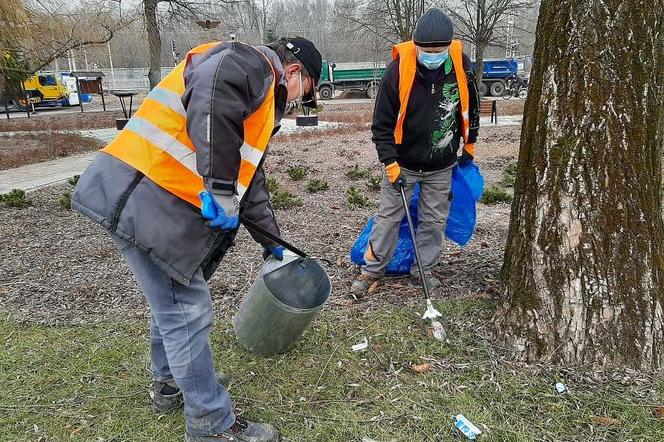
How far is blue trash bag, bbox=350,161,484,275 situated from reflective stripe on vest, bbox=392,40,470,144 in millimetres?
371

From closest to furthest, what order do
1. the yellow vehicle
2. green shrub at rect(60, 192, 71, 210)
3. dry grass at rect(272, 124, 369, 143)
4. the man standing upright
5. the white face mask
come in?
the white face mask, the man standing upright, green shrub at rect(60, 192, 71, 210), dry grass at rect(272, 124, 369, 143), the yellow vehicle

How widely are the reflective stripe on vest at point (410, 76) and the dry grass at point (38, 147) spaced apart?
31.4 ft

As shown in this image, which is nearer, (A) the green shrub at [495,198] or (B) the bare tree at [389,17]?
(A) the green shrub at [495,198]

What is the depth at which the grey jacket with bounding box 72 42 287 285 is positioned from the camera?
1.82m

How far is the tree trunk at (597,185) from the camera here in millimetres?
2373

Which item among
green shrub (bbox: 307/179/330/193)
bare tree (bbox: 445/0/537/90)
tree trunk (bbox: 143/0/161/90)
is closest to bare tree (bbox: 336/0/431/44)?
bare tree (bbox: 445/0/537/90)

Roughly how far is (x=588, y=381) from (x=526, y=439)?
48 centimetres

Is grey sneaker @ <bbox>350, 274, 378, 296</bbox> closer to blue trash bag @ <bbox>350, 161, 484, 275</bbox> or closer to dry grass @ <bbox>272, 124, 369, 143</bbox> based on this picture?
blue trash bag @ <bbox>350, 161, 484, 275</bbox>

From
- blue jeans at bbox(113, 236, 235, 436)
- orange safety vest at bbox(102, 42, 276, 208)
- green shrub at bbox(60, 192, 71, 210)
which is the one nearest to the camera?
orange safety vest at bbox(102, 42, 276, 208)

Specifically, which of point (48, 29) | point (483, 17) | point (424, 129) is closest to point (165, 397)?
point (424, 129)

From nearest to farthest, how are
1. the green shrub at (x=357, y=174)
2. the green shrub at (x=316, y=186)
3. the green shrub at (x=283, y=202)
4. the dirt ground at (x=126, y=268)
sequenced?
1. the dirt ground at (x=126, y=268)
2. the green shrub at (x=283, y=202)
3. the green shrub at (x=316, y=186)
4. the green shrub at (x=357, y=174)

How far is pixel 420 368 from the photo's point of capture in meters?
2.74

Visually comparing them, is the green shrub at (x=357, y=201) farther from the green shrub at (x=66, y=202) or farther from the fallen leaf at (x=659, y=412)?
the fallen leaf at (x=659, y=412)

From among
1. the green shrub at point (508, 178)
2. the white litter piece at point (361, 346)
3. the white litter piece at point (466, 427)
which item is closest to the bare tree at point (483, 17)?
the green shrub at point (508, 178)
